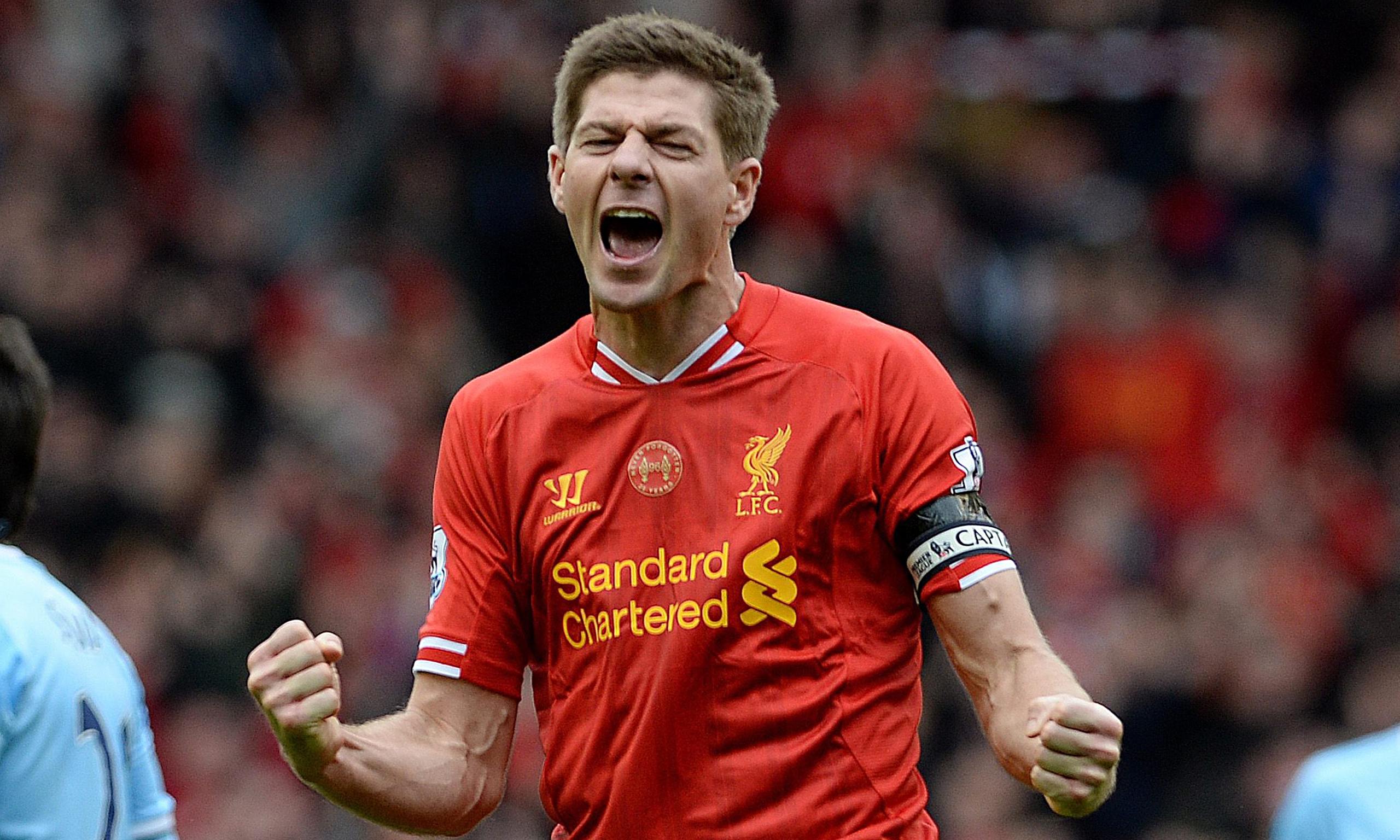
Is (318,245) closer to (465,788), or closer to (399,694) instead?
(399,694)

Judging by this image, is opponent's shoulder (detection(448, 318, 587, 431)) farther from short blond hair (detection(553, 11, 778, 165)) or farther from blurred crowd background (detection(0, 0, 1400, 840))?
blurred crowd background (detection(0, 0, 1400, 840))

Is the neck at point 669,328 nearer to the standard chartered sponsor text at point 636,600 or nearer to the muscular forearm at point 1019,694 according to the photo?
the standard chartered sponsor text at point 636,600

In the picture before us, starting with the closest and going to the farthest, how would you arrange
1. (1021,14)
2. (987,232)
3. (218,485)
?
(218,485) → (987,232) → (1021,14)

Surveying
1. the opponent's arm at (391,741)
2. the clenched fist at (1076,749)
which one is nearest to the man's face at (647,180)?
the opponent's arm at (391,741)

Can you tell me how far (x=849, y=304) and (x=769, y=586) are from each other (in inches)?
274

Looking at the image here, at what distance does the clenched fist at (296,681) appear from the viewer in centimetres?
404

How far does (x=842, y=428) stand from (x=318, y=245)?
8790 millimetres

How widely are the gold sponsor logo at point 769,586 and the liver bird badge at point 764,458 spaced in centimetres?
13

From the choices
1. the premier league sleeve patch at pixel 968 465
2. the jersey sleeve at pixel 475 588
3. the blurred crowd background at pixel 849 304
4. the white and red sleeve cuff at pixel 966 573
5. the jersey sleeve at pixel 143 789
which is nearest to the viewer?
the white and red sleeve cuff at pixel 966 573

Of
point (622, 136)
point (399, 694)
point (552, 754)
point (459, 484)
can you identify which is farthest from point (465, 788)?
point (399, 694)

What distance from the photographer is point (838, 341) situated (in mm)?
4566

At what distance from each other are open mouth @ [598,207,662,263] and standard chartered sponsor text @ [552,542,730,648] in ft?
2.10

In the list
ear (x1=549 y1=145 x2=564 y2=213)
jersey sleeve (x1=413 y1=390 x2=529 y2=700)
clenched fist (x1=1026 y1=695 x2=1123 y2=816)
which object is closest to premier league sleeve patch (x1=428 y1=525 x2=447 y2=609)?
jersey sleeve (x1=413 y1=390 x2=529 y2=700)

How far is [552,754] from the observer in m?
4.50
